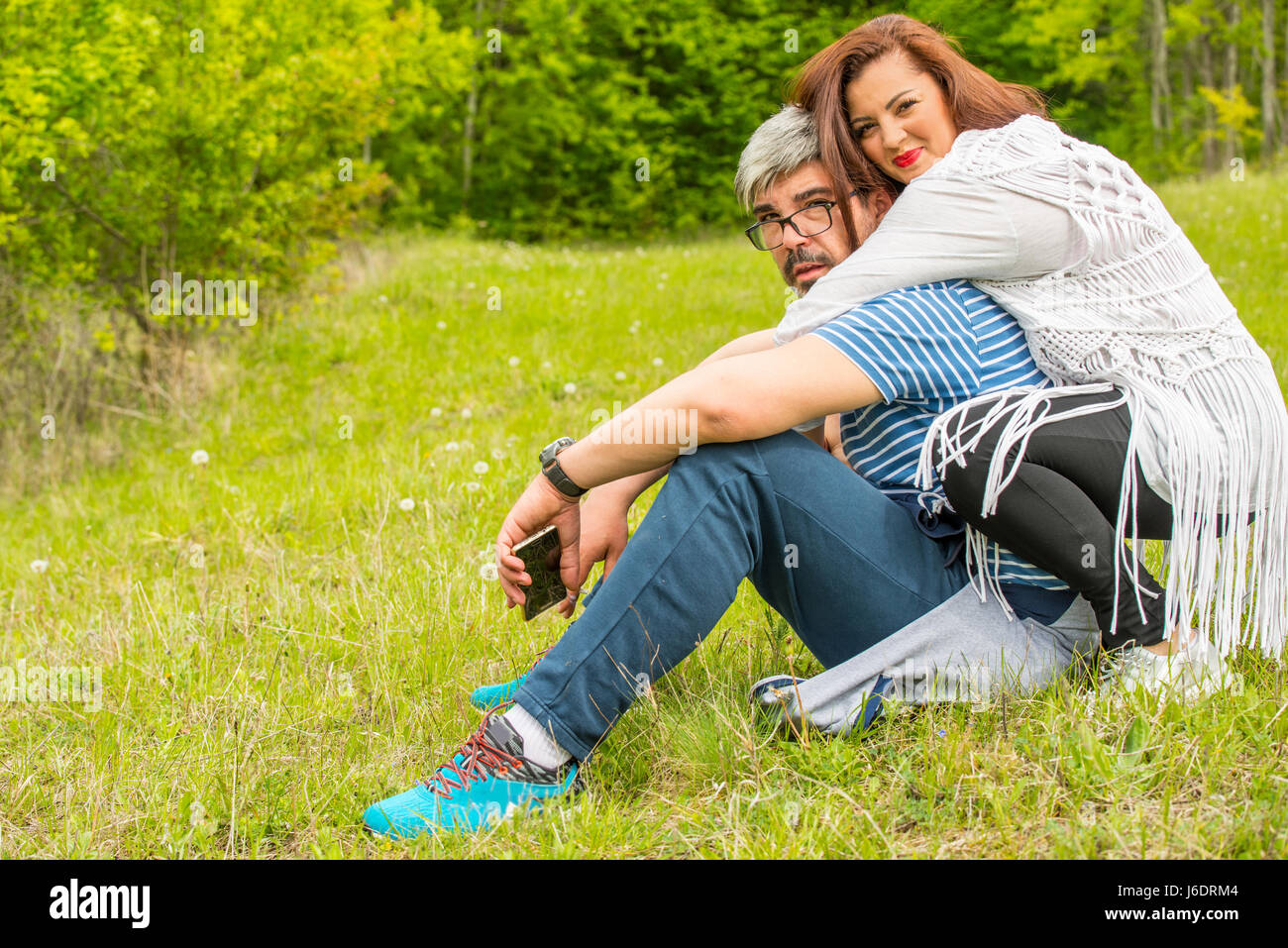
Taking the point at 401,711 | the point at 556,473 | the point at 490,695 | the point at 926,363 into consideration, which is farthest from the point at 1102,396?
the point at 401,711

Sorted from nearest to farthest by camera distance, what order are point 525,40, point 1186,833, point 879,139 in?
1. point 1186,833
2. point 879,139
3. point 525,40

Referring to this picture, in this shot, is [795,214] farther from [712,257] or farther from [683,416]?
[712,257]

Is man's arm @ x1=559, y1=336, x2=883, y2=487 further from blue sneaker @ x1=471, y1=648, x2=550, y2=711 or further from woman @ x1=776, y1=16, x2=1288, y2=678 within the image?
blue sneaker @ x1=471, y1=648, x2=550, y2=711

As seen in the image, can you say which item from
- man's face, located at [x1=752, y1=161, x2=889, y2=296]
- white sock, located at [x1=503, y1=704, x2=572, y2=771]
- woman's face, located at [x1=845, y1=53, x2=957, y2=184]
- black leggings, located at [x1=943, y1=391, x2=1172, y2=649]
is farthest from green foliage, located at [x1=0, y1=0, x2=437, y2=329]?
black leggings, located at [x1=943, y1=391, x2=1172, y2=649]

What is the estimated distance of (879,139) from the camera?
8.05ft

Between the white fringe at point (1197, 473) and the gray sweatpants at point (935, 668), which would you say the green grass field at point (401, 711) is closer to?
the gray sweatpants at point (935, 668)

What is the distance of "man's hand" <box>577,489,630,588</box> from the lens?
2.45m

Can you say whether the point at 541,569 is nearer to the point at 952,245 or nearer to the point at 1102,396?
the point at 952,245

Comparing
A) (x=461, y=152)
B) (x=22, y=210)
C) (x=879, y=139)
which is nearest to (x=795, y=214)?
(x=879, y=139)

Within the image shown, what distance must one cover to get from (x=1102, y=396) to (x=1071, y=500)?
0.22 metres

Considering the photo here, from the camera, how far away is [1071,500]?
6.31ft

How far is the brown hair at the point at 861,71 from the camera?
2.42 metres

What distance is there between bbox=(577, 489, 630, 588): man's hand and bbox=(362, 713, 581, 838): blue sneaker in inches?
20.1

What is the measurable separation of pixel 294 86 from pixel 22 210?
7.11ft
